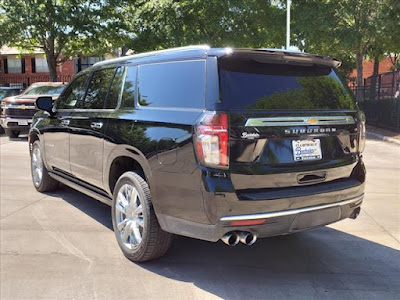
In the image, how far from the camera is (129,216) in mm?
4090

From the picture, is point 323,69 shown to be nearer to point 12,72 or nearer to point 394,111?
point 394,111

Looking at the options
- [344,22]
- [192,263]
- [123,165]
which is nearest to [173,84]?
[123,165]

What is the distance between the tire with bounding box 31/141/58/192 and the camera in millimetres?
6352

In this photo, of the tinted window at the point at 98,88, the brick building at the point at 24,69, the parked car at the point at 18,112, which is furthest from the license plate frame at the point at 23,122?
the brick building at the point at 24,69

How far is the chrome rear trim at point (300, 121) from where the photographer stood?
333 centimetres

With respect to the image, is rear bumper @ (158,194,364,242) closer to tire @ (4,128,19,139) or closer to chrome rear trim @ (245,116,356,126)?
chrome rear trim @ (245,116,356,126)

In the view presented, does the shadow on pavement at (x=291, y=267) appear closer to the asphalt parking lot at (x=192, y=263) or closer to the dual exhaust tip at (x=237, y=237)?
the asphalt parking lot at (x=192, y=263)

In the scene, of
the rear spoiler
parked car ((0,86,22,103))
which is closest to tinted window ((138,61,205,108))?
the rear spoiler

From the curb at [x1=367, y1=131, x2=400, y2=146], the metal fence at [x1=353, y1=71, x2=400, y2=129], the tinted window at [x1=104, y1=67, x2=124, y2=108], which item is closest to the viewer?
the tinted window at [x1=104, y1=67, x2=124, y2=108]

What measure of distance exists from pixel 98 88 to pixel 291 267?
9.32 ft

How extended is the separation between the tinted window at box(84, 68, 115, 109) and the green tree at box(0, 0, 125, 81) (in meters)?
16.2

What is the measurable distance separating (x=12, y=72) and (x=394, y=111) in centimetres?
3660

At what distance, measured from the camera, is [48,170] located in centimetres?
612

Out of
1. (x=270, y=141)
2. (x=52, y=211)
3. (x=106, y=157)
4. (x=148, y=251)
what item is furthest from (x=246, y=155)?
(x=52, y=211)
